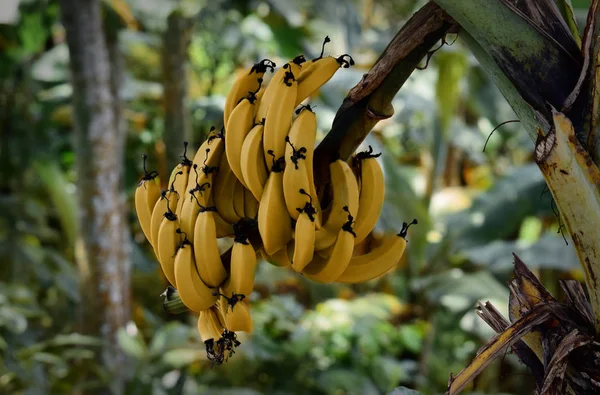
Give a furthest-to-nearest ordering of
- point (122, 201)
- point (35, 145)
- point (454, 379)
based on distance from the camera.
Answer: point (35, 145), point (122, 201), point (454, 379)

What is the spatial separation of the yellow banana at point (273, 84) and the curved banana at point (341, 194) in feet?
0.35

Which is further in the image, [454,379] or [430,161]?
[430,161]

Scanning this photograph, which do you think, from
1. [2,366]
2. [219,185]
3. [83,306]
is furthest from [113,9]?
[219,185]

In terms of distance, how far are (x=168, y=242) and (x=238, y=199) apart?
0.11 metres

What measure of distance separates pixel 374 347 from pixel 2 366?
151 centimetres

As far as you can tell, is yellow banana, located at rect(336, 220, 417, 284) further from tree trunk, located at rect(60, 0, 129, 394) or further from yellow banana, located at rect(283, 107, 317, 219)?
tree trunk, located at rect(60, 0, 129, 394)

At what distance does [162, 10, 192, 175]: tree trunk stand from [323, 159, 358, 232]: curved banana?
86.7 inches

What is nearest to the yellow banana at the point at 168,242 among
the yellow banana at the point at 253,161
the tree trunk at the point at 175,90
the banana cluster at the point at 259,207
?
the banana cluster at the point at 259,207

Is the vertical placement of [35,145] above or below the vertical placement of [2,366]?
above

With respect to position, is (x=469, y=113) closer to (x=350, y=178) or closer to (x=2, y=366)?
(x=2, y=366)

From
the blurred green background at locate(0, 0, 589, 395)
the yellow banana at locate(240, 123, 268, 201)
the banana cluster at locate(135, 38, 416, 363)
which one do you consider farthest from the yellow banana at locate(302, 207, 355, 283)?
the blurred green background at locate(0, 0, 589, 395)

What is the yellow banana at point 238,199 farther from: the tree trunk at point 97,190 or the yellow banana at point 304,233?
the tree trunk at point 97,190

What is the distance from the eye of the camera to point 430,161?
3.78 meters

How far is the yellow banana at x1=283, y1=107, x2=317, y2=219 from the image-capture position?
0.73 m
